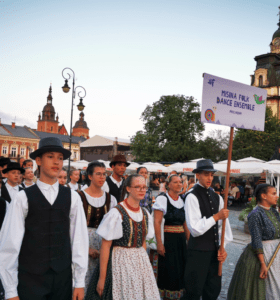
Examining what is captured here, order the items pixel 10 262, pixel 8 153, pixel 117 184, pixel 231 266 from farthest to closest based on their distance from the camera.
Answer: pixel 8 153, pixel 231 266, pixel 117 184, pixel 10 262

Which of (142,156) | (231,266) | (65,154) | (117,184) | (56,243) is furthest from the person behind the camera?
(142,156)

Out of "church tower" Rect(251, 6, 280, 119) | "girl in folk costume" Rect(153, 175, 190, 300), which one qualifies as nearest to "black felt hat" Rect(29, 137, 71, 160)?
"girl in folk costume" Rect(153, 175, 190, 300)

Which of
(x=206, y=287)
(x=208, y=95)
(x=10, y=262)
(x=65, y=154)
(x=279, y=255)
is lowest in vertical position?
(x=206, y=287)

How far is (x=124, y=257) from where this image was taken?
3.01 metres

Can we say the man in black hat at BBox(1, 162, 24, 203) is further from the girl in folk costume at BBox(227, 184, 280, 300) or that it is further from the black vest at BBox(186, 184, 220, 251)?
the girl in folk costume at BBox(227, 184, 280, 300)

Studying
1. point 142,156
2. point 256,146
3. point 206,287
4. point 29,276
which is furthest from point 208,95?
point 142,156

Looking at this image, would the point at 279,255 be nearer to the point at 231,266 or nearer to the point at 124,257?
the point at 124,257

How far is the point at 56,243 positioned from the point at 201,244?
6.00ft

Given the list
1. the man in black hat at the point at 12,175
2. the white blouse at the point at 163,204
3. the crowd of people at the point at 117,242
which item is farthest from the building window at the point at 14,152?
the white blouse at the point at 163,204

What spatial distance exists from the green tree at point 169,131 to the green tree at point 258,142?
6271mm

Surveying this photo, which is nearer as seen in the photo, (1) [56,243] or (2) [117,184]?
(1) [56,243]

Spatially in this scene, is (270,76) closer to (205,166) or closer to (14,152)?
(205,166)

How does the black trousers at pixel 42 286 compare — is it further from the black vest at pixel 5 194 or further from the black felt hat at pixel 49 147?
the black vest at pixel 5 194

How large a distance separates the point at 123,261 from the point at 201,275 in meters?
1.05
